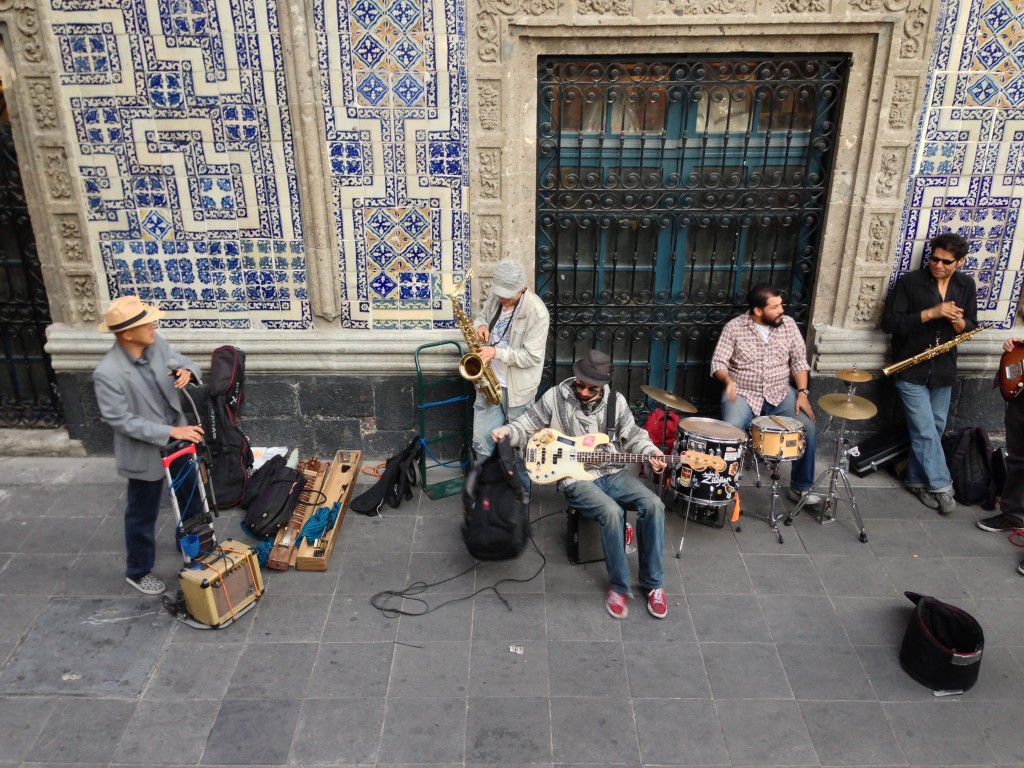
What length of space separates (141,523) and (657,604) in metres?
3.23

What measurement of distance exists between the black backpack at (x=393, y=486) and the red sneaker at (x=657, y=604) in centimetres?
211

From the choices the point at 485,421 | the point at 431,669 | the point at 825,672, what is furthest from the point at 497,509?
the point at 825,672

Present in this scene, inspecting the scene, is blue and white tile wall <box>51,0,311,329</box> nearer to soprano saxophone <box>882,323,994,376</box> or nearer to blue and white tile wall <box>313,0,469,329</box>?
blue and white tile wall <box>313,0,469,329</box>

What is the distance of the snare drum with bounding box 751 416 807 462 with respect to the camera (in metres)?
5.21

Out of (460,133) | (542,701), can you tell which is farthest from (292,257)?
(542,701)

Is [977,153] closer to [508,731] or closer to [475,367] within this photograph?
[475,367]

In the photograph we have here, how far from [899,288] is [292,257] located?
15.2 feet

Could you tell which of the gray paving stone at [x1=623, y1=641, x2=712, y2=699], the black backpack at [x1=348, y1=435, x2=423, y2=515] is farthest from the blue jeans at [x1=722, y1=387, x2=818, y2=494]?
the black backpack at [x1=348, y1=435, x2=423, y2=515]

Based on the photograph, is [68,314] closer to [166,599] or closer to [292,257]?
[292,257]

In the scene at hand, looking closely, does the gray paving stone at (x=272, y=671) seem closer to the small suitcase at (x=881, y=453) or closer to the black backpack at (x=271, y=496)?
the black backpack at (x=271, y=496)

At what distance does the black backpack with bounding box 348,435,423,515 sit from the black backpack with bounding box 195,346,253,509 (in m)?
0.86

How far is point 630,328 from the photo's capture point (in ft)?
21.1

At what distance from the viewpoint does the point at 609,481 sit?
16.5ft

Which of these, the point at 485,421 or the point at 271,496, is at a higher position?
the point at 485,421
